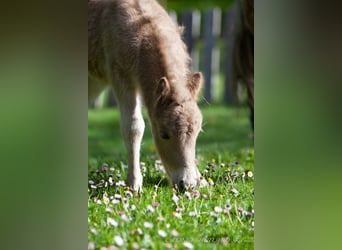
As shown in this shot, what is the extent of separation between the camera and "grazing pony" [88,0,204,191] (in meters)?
2.07

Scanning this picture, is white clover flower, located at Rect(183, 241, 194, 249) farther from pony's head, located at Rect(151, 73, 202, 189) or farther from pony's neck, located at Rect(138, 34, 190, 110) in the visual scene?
pony's neck, located at Rect(138, 34, 190, 110)

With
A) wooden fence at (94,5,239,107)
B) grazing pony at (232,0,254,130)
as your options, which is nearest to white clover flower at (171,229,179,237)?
grazing pony at (232,0,254,130)

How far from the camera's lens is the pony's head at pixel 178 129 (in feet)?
6.75

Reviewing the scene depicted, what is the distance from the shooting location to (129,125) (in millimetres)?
2266

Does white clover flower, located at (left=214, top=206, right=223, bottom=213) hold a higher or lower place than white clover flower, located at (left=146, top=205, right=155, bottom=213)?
lower

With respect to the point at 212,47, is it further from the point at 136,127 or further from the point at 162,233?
the point at 162,233

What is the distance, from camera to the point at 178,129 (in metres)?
2.06

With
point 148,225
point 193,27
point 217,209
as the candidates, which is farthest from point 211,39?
point 148,225

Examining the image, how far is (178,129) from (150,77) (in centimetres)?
24

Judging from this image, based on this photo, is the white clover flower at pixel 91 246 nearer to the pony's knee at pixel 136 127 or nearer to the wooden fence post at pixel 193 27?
the pony's knee at pixel 136 127
